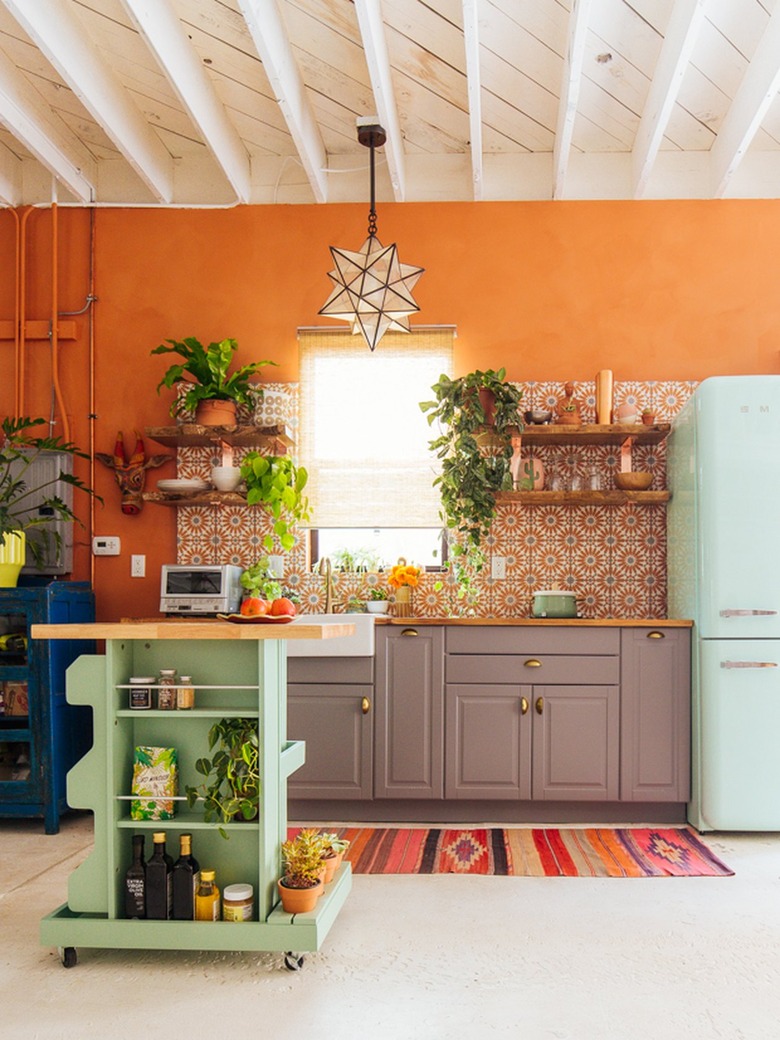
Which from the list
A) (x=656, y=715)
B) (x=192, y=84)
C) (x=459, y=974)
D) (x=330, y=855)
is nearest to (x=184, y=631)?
(x=330, y=855)

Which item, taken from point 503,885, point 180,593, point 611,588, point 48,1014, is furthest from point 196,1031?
point 611,588

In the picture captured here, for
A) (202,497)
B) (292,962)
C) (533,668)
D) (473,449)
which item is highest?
(473,449)

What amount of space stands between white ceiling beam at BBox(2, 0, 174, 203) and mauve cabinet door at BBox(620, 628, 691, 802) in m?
3.26

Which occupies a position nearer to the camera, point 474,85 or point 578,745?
point 474,85

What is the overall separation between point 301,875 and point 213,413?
2596mm

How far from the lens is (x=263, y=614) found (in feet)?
9.17

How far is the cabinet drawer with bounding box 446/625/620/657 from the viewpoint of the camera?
4.38 meters

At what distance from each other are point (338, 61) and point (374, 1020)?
371 cm

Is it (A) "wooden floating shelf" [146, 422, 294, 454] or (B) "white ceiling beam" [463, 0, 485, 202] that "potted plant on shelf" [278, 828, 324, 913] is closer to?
(A) "wooden floating shelf" [146, 422, 294, 454]

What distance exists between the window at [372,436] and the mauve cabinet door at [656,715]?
1.16 m

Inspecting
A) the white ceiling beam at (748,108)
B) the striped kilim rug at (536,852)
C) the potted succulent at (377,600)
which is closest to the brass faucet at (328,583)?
the potted succulent at (377,600)

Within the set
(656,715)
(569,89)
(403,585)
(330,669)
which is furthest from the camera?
(403,585)

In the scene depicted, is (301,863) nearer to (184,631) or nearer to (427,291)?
(184,631)

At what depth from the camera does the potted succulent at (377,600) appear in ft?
15.5
